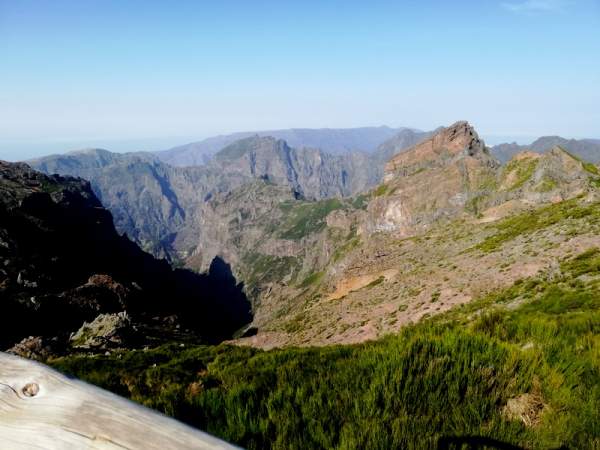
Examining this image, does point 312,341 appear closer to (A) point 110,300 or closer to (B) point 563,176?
(A) point 110,300

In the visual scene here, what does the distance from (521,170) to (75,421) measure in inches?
5136

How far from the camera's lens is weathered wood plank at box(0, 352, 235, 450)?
1858 mm

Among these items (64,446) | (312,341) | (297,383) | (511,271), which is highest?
(64,446)

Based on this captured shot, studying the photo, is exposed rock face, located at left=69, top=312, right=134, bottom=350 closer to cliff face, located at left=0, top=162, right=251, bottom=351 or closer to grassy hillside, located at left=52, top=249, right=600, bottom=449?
cliff face, located at left=0, top=162, right=251, bottom=351

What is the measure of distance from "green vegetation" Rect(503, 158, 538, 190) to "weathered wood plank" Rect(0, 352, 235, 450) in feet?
397

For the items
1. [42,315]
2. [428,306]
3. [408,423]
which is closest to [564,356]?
[408,423]

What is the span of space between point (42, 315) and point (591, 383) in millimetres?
85370

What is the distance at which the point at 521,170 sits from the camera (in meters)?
114

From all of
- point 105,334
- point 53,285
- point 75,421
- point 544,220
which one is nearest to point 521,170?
point 544,220

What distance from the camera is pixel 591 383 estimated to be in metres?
3.83

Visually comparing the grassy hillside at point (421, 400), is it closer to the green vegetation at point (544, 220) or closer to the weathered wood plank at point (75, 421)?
the weathered wood plank at point (75, 421)

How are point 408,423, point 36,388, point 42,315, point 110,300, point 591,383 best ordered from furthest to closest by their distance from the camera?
point 110,300, point 42,315, point 591,383, point 408,423, point 36,388

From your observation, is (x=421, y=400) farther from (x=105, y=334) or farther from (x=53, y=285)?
(x=53, y=285)

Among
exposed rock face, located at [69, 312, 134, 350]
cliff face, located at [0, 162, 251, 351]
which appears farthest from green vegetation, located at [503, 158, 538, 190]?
exposed rock face, located at [69, 312, 134, 350]
